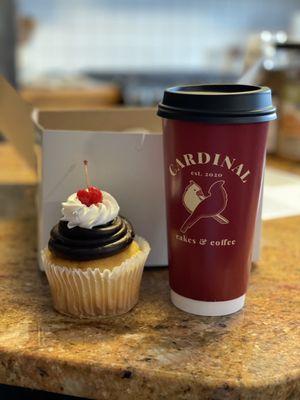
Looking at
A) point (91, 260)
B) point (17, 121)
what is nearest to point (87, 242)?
point (91, 260)

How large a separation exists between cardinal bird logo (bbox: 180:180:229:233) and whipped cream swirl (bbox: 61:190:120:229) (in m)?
0.09

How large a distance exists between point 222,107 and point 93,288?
253mm

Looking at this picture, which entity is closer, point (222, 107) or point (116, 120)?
point (222, 107)

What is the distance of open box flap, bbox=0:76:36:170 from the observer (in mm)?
917

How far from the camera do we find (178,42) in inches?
188

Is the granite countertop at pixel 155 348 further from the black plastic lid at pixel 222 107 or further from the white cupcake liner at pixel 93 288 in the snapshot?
the black plastic lid at pixel 222 107

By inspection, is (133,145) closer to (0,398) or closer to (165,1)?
(0,398)

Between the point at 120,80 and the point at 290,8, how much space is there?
1692 millimetres

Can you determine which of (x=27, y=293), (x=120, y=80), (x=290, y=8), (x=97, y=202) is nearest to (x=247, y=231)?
(x=97, y=202)

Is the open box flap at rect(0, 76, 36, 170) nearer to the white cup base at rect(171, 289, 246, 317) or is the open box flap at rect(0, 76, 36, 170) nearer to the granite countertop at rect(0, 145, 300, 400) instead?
the granite countertop at rect(0, 145, 300, 400)

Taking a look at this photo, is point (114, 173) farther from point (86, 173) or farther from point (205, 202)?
point (205, 202)

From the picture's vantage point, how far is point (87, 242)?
2.05ft

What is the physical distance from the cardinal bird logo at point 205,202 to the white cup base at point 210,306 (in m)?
0.10

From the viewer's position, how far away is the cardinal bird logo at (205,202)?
595 millimetres
